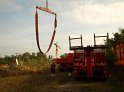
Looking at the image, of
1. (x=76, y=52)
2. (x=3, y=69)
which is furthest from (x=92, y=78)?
(x=3, y=69)

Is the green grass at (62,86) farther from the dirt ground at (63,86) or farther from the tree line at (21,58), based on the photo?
the tree line at (21,58)

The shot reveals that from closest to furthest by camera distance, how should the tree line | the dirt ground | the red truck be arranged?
the dirt ground < the red truck < the tree line

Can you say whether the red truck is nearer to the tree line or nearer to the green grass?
the green grass

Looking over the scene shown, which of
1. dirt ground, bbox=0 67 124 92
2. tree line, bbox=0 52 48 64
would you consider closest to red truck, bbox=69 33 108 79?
dirt ground, bbox=0 67 124 92

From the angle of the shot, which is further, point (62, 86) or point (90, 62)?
point (90, 62)

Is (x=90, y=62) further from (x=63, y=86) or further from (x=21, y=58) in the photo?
(x=21, y=58)

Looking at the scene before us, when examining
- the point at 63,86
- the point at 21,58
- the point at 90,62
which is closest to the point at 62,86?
the point at 63,86

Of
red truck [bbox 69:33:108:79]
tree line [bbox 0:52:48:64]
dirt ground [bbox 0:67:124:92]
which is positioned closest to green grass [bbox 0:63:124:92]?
dirt ground [bbox 0:67:124:92]

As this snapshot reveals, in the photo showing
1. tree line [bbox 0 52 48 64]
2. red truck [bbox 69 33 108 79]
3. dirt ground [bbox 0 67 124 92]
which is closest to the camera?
dirt ground [bbox 0 67 124 92]

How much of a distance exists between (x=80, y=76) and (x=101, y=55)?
218 cm

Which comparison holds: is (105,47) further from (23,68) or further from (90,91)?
(23,68)

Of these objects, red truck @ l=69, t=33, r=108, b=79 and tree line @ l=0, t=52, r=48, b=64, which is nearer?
red truck @ l=69, t=33, r=108, b=79

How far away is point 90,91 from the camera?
15.0 m

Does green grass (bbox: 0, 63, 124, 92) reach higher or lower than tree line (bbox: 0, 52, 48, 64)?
lower
